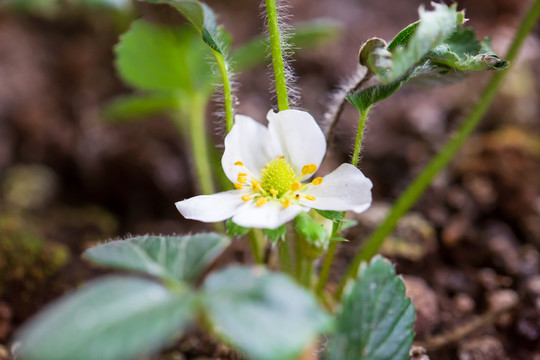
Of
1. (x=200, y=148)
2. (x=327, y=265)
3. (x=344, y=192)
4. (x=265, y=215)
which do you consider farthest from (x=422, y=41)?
(x=200, y=148)

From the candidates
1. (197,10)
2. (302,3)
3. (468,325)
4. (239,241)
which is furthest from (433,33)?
(302,3)

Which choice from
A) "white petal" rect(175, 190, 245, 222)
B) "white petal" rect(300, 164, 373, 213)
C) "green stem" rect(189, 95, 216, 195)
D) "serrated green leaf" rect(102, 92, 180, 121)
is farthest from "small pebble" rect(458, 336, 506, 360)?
"serrated green leaf" rect(102, 92, 180, 121)

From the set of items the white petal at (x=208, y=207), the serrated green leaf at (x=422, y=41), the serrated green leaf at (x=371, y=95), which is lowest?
the white petal at (x=208, y=207)

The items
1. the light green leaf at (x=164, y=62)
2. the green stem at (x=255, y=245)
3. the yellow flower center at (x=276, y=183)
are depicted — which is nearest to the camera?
the yellow flower center at (x=276, y=183)

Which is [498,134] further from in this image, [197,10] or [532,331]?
[197,10]

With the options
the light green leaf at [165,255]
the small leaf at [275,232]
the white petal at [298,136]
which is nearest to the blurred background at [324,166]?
the white petal at [298,136]

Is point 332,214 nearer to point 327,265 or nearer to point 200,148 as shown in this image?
point 327,265

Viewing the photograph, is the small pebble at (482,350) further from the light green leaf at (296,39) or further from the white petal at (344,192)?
the light green leaf at (296,39)
